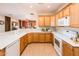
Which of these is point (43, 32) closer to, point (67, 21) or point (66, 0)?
point (67, 21)

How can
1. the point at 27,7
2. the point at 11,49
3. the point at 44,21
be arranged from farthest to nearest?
the point at 44,21 → the point at 27,7 → the point at 11,49

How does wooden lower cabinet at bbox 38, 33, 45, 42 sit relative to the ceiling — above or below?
below

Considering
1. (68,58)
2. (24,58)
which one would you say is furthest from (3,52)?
(68,58)

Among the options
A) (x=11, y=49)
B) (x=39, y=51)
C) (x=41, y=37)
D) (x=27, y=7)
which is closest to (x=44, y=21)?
(x=41, y=37)

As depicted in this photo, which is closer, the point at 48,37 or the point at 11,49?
the point at 11,49

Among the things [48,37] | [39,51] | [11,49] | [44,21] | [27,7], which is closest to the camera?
[11,49]

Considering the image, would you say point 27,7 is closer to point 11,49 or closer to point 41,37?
point 41,37

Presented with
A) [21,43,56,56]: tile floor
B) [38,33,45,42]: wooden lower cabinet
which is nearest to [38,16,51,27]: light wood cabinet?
[38,33,45,42]: wooden lower cabinet

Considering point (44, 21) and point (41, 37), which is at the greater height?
point (44, 21)

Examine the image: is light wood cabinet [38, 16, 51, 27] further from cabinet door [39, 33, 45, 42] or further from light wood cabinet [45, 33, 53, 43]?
light wood cabinet [45, 33, 53, 43]

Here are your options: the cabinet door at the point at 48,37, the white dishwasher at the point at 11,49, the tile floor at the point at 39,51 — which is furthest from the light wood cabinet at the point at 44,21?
the white dishwasher at the point at 11,49

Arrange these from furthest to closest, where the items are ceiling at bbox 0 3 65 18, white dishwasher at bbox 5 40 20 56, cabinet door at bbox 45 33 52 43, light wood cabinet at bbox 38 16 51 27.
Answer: light wood cabinet at bbox 38 16 51 27 < cabinet door at bbox 45 33 52 43 < ceiling at bbox 0 3 65 18 < white dishwasher at bbox 5 40 20 56

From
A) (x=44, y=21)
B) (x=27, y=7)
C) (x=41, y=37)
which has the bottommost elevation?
(x=41, y=37)

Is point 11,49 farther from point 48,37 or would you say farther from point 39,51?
point 48,37
